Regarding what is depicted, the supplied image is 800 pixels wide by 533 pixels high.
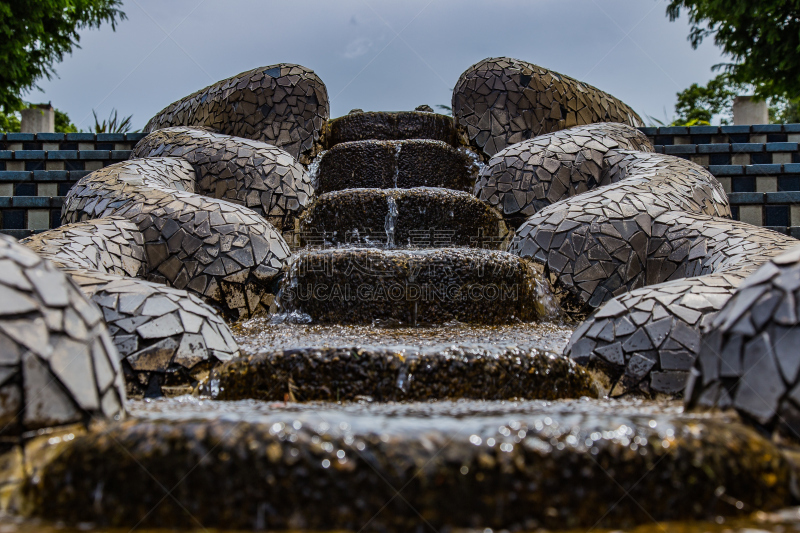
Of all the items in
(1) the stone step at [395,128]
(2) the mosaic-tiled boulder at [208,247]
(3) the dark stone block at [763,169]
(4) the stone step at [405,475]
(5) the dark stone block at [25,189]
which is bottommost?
(4) the stone step at [405,475]

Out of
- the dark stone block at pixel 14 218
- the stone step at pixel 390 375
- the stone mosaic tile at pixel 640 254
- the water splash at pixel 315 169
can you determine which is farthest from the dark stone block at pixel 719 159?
the dark stone block at pixel 14 218

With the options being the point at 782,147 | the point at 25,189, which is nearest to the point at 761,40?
the point at 782,147

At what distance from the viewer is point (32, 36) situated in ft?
41.0

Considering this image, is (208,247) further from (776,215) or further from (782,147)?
(782,147)

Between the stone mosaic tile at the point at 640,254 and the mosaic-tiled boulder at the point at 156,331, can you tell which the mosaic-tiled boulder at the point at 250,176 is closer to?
the stone mosaic tile at the point at 640,254

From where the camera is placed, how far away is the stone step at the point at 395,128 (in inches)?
357

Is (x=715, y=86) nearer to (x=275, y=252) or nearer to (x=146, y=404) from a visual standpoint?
(x=275, y=252)

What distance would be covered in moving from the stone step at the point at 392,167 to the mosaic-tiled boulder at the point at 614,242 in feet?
9.39

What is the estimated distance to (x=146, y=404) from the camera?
2516 mm

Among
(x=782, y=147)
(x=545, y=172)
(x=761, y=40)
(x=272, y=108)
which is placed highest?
(x=761, y=40)

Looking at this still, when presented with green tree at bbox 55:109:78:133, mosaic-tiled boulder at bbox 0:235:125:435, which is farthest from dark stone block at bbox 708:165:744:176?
green tree at bbox 55:109:78:133

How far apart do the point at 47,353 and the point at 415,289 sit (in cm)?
319

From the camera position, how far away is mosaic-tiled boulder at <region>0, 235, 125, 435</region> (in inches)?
67.3

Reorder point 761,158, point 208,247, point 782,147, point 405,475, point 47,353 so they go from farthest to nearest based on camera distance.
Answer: point 761,158 → point 782,147 → point 208,247 → point 47,353 → point 405,475
